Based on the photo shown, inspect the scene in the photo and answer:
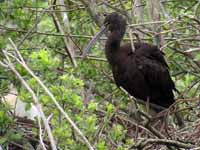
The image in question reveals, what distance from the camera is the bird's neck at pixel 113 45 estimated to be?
6572 millimetres

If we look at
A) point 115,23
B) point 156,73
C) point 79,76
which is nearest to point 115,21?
→ point 115,23

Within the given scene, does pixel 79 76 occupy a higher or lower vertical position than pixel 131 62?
higher

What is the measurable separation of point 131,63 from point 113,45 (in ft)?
0.86

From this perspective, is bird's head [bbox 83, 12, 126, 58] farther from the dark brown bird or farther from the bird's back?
the bird's back

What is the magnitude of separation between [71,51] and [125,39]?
5.57ft

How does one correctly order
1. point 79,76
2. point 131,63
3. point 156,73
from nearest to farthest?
point 79,76, point 131,63, point 156,73

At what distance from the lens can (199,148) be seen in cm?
410

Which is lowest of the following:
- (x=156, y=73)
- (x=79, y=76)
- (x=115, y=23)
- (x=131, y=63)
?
(x=156, y=73)

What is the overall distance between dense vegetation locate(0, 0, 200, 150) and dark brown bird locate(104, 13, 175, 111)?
103 millimetres

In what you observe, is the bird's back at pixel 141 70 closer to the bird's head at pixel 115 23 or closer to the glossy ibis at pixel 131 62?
the glossy ibis at pixel 131 62

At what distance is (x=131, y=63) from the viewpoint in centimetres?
661

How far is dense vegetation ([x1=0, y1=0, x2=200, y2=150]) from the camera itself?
3723 millimetres

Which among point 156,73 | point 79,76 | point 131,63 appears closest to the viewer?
point 79,76

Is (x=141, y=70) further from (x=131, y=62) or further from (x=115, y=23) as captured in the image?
(x=115, y=23)
